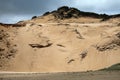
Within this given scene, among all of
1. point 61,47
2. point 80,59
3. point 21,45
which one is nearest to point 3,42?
point 21,45

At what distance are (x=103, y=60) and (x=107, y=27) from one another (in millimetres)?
10048

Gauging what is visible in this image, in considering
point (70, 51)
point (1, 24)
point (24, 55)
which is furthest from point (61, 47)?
point (1, 24)

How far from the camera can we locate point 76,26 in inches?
2525

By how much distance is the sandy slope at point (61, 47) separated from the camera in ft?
177

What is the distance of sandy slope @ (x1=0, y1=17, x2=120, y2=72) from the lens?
54031mm

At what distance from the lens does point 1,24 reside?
6462 centimetres

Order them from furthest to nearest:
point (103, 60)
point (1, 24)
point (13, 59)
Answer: point (1, 24) → point (13, 59) → point (103, 60)

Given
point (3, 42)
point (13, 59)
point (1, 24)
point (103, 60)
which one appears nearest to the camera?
point (103, 60)

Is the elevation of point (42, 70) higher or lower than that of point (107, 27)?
lower

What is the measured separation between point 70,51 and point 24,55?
667 cm

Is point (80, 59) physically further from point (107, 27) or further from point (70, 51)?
point (107, 27)

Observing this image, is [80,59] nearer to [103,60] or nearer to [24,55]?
[103,60]

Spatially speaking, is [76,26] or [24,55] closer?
[24,55]

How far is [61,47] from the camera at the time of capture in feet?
193
